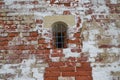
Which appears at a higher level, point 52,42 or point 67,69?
point 52,42

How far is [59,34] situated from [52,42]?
25 centimetres

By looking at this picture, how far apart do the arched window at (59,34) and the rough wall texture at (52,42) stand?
0.09 meters

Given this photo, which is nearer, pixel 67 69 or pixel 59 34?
pixel 67 69

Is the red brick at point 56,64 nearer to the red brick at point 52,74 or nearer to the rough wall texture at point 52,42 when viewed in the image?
the rough wall texture at point 52,42

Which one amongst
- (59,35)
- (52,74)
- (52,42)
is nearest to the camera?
(52,74)

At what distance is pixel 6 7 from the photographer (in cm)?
741

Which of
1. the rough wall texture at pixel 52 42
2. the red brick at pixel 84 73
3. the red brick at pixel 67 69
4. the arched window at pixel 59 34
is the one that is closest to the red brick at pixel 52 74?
the rough wall texture at pixel 52 42

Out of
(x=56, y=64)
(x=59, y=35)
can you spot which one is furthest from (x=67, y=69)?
(x=59, y=35)

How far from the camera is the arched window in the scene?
722cm

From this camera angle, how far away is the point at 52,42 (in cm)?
716

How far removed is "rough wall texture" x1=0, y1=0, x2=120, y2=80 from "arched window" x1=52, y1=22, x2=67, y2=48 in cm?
9

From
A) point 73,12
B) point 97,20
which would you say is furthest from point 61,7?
point 97,20

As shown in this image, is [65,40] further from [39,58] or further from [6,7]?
[6,7]

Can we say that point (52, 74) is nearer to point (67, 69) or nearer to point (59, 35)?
point (67, 69)
